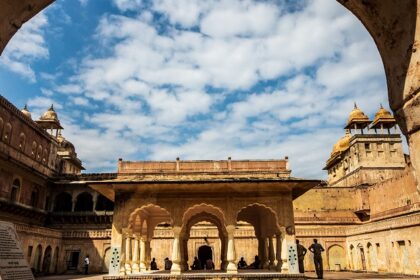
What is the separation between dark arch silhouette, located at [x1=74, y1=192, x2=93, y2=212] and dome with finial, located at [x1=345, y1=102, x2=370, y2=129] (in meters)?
25.9

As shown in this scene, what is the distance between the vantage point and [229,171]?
2312cm

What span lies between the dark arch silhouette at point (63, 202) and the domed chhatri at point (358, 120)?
27540 mm

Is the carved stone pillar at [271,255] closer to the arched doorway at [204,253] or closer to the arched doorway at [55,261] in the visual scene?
the arched doorway at [204,253]

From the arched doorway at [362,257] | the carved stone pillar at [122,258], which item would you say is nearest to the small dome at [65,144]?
the carved stone pillar at [122,258]

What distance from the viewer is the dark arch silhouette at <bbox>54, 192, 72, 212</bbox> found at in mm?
29031

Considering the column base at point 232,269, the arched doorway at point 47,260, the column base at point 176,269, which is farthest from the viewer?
the arched doorway at point 47,260

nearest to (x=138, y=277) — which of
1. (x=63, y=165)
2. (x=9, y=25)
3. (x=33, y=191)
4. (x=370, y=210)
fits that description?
(x=9, y=25)

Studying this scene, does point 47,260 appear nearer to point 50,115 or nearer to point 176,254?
point 176,254

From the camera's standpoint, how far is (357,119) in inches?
1340

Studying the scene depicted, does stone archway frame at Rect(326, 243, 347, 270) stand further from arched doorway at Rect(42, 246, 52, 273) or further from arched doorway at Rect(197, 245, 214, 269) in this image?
arched doorway at Rect(42, 246, 52, 273)

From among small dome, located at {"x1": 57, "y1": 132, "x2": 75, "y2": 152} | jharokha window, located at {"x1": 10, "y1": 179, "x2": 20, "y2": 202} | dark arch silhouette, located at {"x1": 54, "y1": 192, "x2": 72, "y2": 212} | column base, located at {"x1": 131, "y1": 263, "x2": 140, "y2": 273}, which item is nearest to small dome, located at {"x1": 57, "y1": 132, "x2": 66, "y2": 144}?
small dome, located at {"x1": 57, "y1": 132, "x2": 75, "y2": 152}

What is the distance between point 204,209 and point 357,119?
2408 centimetres

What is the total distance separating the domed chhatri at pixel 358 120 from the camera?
33781mm

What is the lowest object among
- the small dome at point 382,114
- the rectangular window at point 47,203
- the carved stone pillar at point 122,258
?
the carved stone pillar at point 122,258
